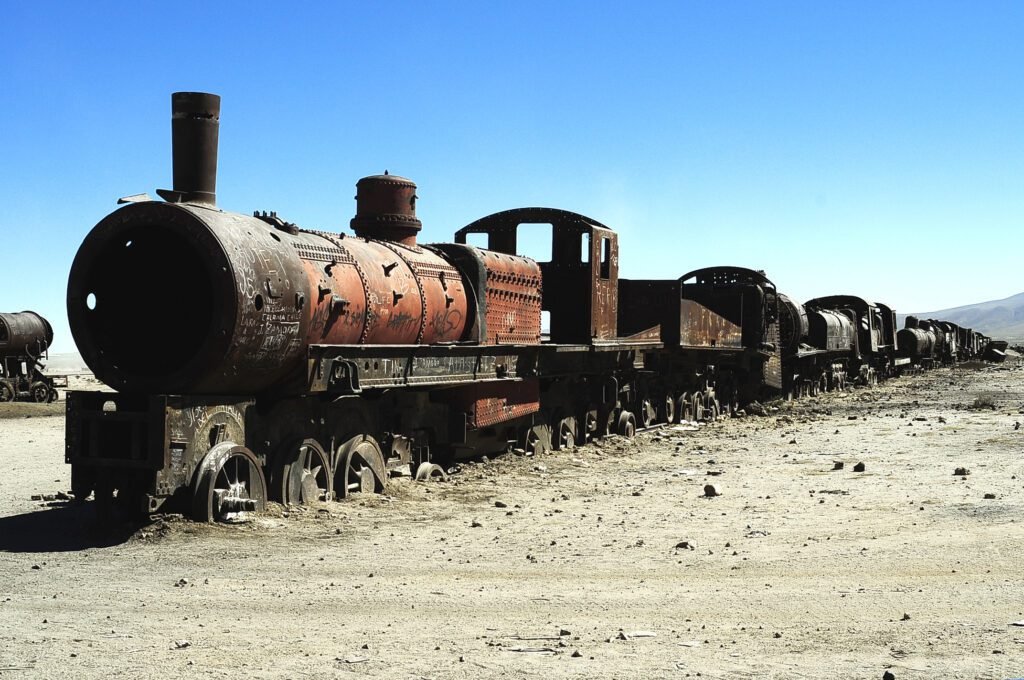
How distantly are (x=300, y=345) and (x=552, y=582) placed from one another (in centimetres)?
371

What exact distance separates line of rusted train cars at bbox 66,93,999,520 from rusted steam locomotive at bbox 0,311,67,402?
1881 cm

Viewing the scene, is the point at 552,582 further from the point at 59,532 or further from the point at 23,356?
the point at 23,356

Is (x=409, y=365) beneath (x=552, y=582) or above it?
above

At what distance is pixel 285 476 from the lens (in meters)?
9.99

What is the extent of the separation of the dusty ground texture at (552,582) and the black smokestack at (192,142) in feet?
10.2

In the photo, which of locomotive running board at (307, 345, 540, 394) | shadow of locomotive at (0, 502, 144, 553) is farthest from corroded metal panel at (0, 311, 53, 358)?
shadow of locomotive at (0, 502, 144, 553)

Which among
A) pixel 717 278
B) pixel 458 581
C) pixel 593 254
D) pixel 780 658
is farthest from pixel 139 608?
pixel 717 278

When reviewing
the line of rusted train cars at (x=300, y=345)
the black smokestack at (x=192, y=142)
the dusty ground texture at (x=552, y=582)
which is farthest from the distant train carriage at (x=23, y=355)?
the black smokestack at (x=192, y=142)

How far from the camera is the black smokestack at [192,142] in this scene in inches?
392

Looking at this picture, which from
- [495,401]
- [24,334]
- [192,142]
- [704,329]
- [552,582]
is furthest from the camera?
[24,334]

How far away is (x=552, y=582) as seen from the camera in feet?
24.5

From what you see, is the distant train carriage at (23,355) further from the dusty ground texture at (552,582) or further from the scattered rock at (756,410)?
the scattered rock at (756,410)

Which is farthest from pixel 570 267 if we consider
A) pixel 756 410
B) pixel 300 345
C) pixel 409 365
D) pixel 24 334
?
pixel 24 334

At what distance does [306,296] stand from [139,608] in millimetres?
3791
